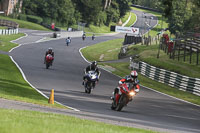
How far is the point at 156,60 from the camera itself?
158ft

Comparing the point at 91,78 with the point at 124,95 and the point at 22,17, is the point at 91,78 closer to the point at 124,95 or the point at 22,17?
the point at 124,95

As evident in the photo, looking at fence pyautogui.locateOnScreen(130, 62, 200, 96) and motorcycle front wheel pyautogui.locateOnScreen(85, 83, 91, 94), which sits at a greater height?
motorcycle front wheel pyautogui.locateOnScreen(85, 83, 91, 94)

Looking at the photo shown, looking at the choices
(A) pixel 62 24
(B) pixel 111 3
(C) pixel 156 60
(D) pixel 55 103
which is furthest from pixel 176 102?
(B) pixel 111 3

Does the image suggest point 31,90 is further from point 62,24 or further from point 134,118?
point 62,24

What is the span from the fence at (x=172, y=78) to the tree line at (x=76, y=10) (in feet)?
233

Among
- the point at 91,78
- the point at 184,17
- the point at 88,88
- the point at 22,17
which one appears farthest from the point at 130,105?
the point at 22,17

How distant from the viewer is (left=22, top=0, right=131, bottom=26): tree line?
115 metres

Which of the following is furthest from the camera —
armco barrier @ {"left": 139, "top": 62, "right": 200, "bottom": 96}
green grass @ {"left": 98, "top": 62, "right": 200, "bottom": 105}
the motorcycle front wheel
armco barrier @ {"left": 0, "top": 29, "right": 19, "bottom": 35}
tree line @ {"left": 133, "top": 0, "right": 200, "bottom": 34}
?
tree line @ {"left": 133, "top": 0, "right": 200, "bottom": 34}

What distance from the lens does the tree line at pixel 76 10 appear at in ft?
378

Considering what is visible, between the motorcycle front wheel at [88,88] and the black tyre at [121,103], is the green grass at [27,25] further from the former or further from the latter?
the black tyre at [121,103]

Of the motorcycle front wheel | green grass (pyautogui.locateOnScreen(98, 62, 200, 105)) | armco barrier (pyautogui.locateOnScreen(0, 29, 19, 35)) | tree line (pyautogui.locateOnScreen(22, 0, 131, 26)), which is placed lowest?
green grass (pyautogui.locateOnScreen(98, 62, 200, 105))

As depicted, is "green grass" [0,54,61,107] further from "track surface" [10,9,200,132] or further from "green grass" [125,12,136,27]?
"green grass" [125,12,136,27]

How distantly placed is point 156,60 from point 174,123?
1172 inches

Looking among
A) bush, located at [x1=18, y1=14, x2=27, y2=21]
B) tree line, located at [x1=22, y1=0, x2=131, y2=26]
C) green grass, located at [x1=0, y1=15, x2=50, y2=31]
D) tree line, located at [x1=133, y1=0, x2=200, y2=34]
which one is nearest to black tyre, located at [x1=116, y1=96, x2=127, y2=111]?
tree line, located at [x1=133, y1=0, x2=200, y2=34]
